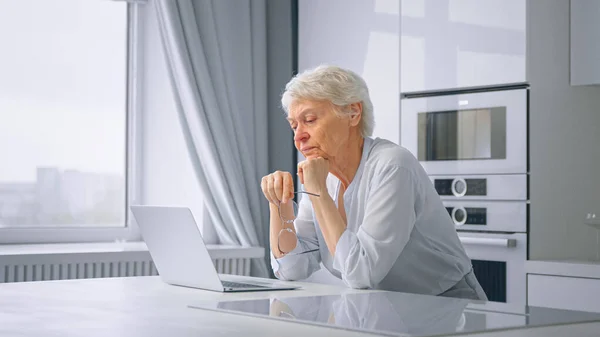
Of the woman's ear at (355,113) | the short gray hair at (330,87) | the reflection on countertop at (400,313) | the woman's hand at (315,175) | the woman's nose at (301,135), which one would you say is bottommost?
the reflection on countertop at (400,313)

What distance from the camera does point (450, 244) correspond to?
7.52 ft

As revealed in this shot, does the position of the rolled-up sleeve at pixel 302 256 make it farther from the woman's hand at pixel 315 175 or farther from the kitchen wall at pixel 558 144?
the kitchen wall at pixel 558 144

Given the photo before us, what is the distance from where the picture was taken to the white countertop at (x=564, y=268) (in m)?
2.90

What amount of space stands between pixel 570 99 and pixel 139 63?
1.97 metres

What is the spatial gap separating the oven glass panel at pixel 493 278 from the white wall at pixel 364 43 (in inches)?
26.1

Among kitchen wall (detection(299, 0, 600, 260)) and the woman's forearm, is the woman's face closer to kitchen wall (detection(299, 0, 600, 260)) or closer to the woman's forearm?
the woman's forearm

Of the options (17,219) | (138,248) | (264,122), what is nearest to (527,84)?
(264,122)

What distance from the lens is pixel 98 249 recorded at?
347 cm

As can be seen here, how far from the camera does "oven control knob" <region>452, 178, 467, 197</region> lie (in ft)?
10.9

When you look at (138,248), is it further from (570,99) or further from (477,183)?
(570,99)

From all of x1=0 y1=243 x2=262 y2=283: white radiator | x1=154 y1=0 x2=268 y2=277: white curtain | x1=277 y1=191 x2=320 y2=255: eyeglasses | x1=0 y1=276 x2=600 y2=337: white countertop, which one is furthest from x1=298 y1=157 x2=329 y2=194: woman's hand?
x1=154 y1=0 x2=268 y2=277: white curtain

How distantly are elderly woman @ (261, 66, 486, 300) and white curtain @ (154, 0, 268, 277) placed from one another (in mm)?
1330

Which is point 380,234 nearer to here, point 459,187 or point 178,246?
point 178,246

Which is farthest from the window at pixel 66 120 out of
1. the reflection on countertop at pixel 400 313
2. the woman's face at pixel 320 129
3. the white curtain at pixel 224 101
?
the reflection on countertop at pixel 400 313
